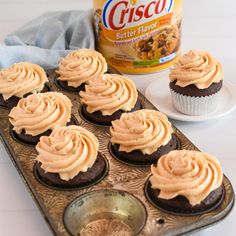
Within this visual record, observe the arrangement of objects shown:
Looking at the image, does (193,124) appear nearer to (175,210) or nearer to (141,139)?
(141,139)

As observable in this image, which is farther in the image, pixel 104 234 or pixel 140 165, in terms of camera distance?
pixel 140 165

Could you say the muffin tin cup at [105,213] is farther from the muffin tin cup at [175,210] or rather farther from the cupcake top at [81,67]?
the cupcake top at [81,67]

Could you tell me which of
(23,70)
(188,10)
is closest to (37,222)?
(23,70)

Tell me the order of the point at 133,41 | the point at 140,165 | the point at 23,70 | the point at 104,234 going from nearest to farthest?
the point at 104,234 < the point at 140,165 < the point at 23,70 < the point at 133,41

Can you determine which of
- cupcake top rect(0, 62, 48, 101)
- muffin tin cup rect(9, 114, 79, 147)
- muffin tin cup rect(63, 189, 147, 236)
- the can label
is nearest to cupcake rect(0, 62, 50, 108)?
cupcake top rect(0, 62, 48, 101)

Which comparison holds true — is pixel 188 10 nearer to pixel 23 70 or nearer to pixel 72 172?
pixel 23 70

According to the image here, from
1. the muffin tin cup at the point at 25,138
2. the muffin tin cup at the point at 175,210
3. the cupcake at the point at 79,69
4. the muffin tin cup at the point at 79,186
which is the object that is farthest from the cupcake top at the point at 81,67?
the muffin tin cup at the point at 175,210

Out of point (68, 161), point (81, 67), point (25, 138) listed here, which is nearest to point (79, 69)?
point (81, 67)
